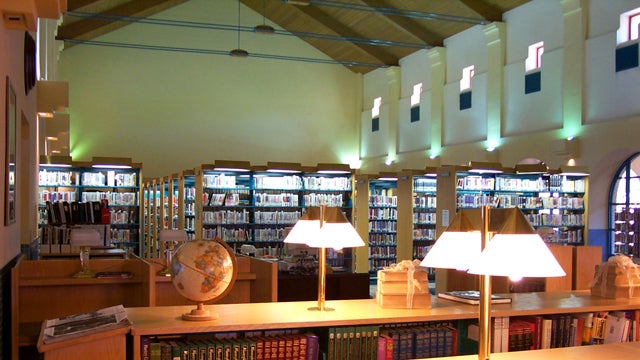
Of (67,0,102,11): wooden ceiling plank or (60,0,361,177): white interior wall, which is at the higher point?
(67,0,102,11): wooden ceiling plank

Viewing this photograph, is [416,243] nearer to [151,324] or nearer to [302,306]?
[302,306]

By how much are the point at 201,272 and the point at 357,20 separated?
15.8 m

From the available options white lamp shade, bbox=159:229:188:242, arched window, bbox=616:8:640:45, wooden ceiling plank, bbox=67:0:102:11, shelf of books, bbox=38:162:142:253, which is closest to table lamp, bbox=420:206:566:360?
white lamp shade, bbox=159:229:188:242

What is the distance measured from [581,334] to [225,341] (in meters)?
2.38

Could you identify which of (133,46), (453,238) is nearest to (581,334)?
(453,238)

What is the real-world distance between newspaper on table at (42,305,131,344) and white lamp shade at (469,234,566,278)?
1883 mm

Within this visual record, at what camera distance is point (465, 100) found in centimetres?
1681

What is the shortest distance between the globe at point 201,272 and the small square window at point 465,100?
13.8 meters

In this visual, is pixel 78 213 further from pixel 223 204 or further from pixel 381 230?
pixel 381 230

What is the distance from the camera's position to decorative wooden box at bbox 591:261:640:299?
4.79 meters

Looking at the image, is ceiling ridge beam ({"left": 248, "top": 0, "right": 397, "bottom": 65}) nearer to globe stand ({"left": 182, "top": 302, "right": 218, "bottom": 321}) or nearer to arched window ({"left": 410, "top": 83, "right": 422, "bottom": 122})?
arched window ({"left": 410, "top": 83, "right": 422, "bottom": 122})

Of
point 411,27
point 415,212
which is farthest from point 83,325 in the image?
point 411,27

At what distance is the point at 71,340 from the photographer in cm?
322

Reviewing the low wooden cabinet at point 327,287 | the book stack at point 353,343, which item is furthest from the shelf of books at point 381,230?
the book stack at point 353,343
